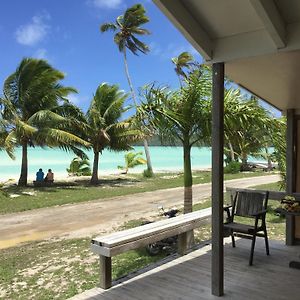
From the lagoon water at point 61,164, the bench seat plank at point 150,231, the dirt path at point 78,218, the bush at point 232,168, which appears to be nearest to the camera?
the bench seat plank at point 150,231

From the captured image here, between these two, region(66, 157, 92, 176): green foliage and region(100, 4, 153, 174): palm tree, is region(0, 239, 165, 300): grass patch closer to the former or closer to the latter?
region(66, 157, 92, 176): green foliage

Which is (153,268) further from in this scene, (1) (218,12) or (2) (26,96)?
(2) (26,96)

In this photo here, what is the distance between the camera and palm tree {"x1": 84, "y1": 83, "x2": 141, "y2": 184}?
66.0ft

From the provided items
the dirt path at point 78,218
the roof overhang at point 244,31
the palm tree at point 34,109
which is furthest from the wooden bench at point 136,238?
the palm tree at point 34,109

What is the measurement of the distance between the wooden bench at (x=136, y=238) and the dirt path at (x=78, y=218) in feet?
11.1

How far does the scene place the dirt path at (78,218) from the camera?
329 inches

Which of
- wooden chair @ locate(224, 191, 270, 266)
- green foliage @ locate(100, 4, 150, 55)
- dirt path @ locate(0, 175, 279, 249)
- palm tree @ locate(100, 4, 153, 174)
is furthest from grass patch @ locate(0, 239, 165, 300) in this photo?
green foliage @ locate(100, 4, 150, 55)

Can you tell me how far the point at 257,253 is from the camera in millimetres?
5359

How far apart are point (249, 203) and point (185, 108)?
1.78m

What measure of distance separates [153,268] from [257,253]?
1612mm

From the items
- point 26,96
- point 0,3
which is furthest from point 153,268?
point 0,3

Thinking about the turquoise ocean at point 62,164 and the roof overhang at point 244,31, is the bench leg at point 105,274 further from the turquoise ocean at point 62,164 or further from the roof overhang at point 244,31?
the turquoise ocean at point 62,164

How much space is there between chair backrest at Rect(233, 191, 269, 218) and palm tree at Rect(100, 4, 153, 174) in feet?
74.3

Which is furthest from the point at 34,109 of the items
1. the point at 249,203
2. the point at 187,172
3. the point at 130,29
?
the point at 249,203
